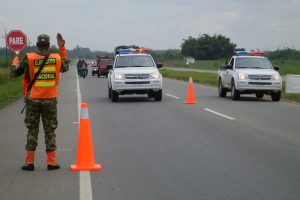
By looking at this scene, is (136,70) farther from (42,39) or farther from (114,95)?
(42,39)

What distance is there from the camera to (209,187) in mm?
7664

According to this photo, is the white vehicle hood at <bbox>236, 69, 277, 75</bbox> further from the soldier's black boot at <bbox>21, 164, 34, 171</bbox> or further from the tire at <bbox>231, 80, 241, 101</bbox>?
the soldier's black boot at <bbox>21, 164, 34, 171</bbox>

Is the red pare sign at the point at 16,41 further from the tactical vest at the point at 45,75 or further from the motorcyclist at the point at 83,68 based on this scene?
the motorcyclist at the point at 83,68

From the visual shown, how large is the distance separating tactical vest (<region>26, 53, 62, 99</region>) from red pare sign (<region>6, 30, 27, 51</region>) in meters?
19.1

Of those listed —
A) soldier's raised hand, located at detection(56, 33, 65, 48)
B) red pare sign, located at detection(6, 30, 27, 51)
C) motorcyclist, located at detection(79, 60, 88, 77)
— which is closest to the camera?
soldier's raised hand, located at detection(56, 33, 65, 48)

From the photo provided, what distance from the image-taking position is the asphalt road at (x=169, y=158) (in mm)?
7473

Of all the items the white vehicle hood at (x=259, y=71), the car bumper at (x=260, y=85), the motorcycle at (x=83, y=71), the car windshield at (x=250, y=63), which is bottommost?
the motorcycle at (x=83, y=71)

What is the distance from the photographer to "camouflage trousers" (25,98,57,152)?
29.1 ft

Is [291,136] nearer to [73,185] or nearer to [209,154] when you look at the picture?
[209,154]

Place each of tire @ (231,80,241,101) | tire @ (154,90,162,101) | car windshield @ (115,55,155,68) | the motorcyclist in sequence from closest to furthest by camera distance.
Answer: tire @ (154,90,162,101) < tire @ (231,80,241,101) < car windshield @ (115,55,155,68) < the motorcyclist

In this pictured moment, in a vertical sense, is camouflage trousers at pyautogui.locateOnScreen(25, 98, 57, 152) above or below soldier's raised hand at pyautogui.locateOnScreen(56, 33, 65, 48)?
below

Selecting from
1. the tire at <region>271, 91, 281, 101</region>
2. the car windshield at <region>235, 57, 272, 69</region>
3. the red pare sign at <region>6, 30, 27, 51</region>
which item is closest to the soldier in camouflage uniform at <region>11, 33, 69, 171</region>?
the tire at <region>271, 91, 281, 101</region>

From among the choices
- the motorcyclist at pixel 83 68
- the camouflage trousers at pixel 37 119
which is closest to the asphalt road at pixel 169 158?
the camouflage trousers at pixel 37 119

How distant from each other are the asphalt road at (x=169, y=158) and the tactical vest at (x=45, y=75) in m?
1.10
